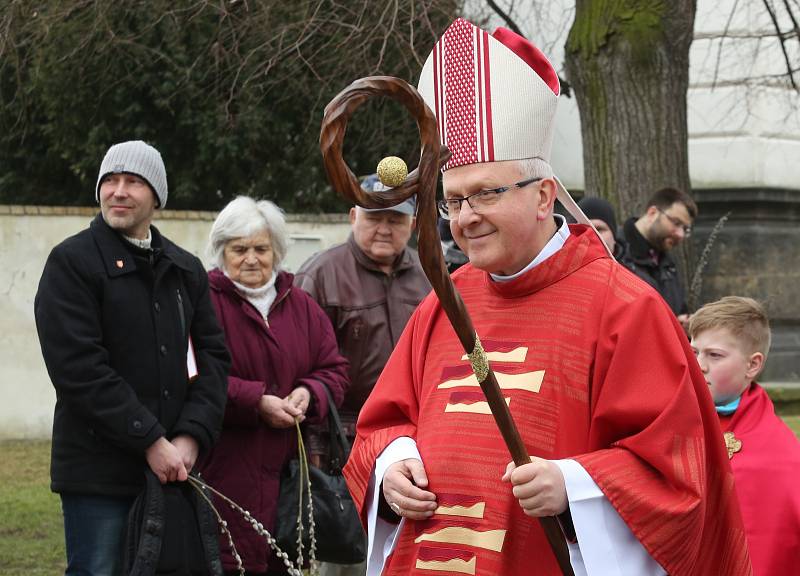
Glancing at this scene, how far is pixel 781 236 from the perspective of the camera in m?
14.3

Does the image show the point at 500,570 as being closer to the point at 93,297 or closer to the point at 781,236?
the point at 93,297

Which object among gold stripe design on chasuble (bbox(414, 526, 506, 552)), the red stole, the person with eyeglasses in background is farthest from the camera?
the person with eyeglasses in background

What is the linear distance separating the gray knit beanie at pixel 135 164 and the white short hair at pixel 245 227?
528mm

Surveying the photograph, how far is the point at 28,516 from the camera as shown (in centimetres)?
838

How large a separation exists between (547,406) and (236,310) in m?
2.51

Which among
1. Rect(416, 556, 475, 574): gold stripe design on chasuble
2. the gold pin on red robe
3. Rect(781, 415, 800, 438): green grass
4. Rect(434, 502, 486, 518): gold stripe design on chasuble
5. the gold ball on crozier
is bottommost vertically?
Rect(781, 415, 800, 438): green grass

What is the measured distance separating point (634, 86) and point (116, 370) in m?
5.79

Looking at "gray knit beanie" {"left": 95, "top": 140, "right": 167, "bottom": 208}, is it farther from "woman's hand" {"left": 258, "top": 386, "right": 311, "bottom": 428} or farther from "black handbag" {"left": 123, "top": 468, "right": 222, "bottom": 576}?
A: "black handbag" {"left": 123, "top": 468, "right": 222, "bottom": 576}

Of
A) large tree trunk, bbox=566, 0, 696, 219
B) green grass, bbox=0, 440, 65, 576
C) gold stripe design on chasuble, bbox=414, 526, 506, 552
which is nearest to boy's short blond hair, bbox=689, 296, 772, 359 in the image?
gold stripe design on chasuble, bbox=414, 526, 506, 552

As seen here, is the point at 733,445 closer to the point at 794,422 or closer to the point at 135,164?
the point at 135,164

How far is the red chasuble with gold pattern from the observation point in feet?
9.85

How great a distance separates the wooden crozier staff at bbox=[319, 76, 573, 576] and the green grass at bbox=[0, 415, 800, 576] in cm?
462

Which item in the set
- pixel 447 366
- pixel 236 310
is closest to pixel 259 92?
pixel 236 310

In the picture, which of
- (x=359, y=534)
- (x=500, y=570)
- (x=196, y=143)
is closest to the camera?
(x=500, y=570)
